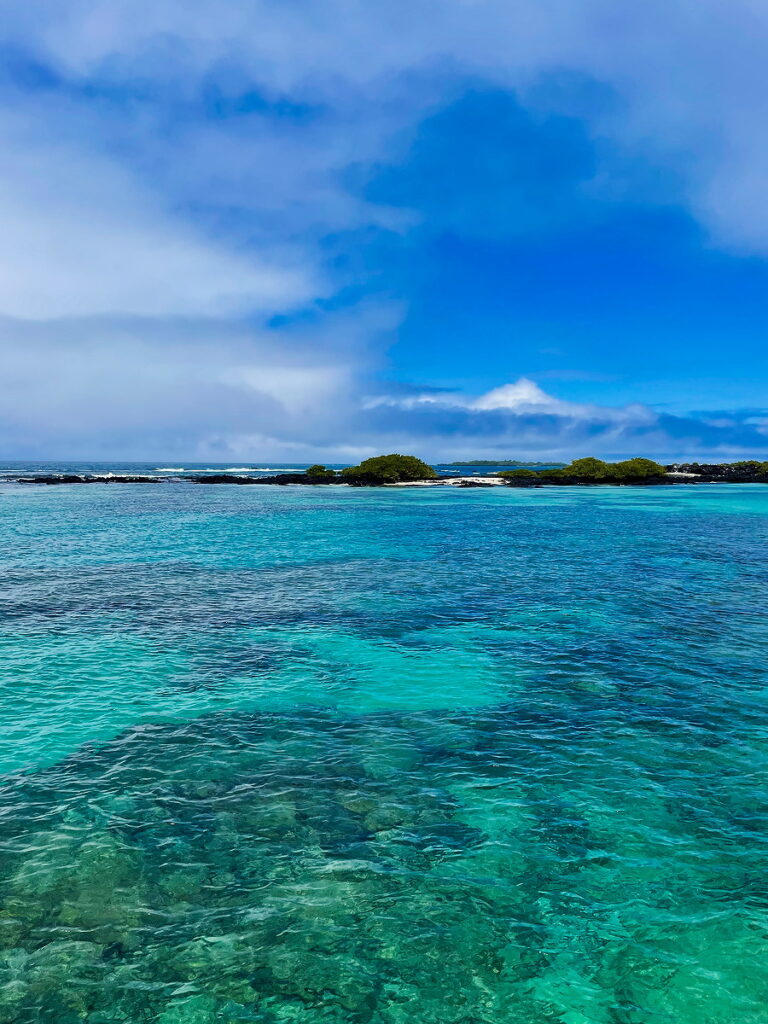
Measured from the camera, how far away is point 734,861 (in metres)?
9.81

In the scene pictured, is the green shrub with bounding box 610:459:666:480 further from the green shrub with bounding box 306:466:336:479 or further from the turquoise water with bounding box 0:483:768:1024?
the turquoise water with bounding box 0:483:768:1024

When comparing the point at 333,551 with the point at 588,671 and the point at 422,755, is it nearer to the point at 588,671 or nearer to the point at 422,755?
the point at 588,671

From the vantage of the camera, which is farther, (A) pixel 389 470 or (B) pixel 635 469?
(B) pixel 635 469

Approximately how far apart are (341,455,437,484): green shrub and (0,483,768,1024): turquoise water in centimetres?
11648

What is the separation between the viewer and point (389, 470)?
14600 centimetres

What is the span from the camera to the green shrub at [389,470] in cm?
14462

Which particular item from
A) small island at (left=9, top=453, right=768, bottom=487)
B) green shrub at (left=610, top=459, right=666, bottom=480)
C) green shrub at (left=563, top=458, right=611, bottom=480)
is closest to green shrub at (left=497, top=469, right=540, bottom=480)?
small island at (left=9, top=453, right=768, bottom=487)

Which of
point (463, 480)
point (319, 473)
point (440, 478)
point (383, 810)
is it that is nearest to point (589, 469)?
point (463, 480)

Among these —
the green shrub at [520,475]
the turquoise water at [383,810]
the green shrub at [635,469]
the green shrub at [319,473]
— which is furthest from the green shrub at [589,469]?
the turquoise water at [383,810]

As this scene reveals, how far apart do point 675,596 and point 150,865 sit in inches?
1075

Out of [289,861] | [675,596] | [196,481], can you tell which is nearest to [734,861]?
[289,861]

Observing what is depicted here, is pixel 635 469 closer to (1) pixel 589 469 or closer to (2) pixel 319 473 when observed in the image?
(1) pixel 589 469

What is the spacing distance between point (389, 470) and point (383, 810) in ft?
446

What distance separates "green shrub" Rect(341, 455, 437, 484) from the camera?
14462 cm
